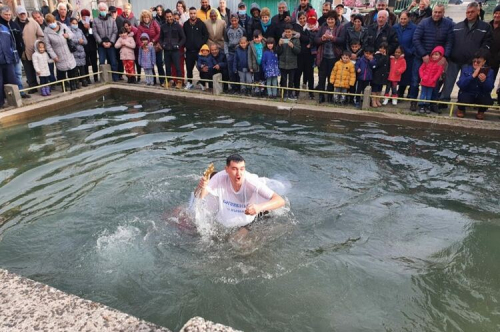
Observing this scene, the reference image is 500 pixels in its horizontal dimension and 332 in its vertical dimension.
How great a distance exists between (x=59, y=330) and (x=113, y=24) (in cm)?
1198

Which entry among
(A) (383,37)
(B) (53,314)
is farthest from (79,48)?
(B) (53,314)

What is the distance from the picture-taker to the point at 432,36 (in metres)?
10.3

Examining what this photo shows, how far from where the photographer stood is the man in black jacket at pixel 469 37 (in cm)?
988

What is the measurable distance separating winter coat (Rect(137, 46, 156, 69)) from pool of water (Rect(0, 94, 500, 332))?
157 inches

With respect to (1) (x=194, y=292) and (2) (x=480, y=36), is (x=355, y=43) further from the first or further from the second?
(1) (x=194, y=292)

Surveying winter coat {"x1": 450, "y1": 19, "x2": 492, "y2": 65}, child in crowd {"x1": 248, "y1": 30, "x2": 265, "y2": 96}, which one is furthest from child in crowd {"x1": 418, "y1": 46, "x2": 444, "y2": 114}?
child in crowd {"x1": 248, "y1": 30, "x2": 265, "y2": 96}

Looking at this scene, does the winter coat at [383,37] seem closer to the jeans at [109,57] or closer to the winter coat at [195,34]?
the winter coat at [195,34]

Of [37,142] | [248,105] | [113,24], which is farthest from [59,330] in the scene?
[113,24]

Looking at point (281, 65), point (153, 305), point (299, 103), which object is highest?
point (281, 65)

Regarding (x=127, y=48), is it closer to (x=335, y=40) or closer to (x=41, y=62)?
(x=41, y=62)

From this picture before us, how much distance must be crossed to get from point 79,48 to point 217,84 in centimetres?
464

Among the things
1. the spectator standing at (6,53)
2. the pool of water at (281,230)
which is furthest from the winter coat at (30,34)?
the pool of water at (281,230)

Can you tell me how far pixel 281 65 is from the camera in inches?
473

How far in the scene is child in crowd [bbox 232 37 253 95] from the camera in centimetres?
1205
